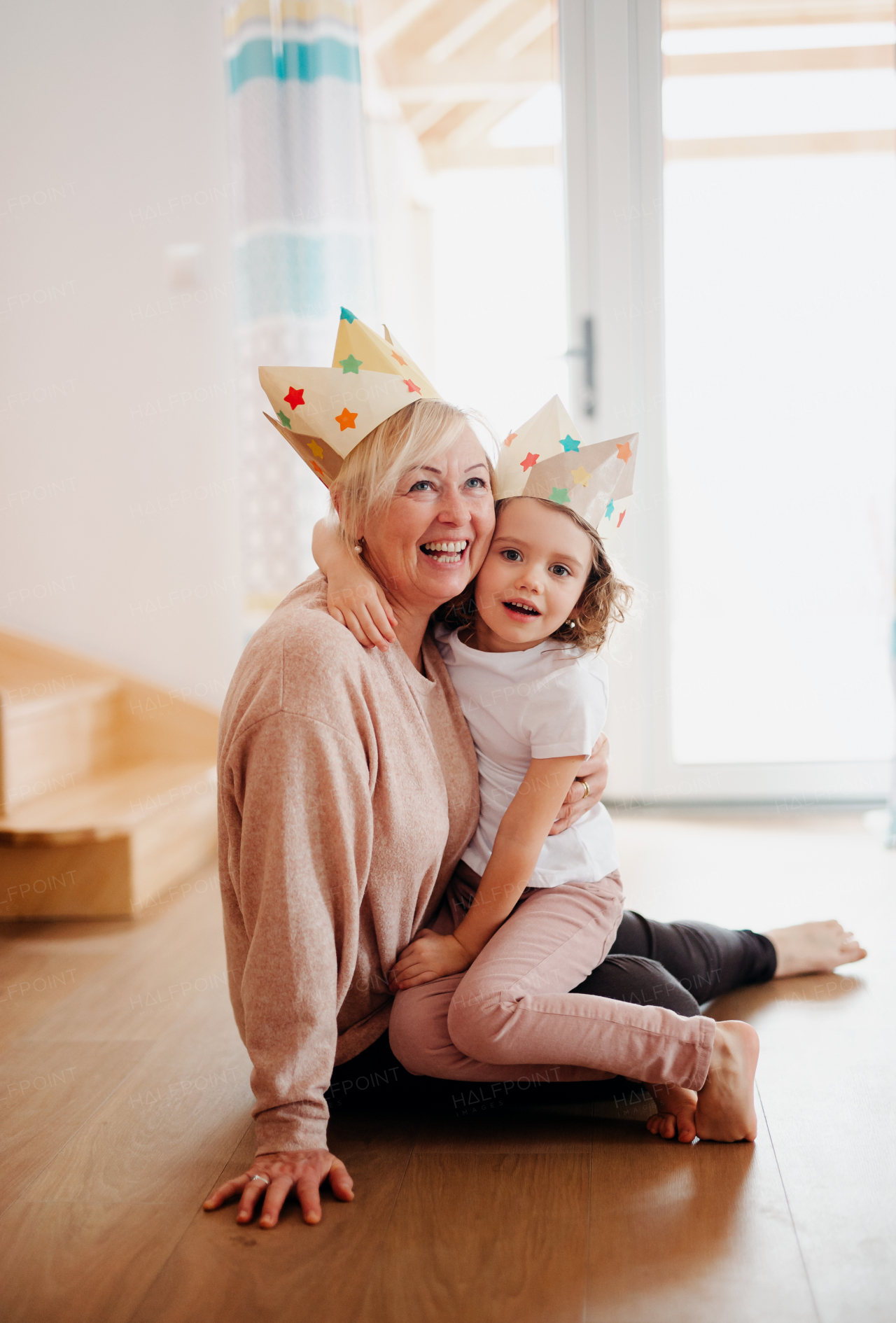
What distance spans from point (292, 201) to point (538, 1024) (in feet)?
7.64

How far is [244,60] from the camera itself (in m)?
2.83

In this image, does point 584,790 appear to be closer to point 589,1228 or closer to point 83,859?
point 589,1228

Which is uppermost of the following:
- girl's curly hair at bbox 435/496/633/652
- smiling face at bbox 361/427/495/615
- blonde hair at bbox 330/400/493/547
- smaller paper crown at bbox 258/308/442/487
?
smaller paper crown at bbox 258/308/442/487

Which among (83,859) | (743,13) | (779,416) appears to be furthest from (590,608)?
(743,13)

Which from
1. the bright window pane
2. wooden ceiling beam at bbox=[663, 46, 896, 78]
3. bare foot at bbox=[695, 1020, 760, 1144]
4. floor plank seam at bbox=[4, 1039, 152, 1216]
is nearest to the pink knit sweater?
floor plank seam at bbox=[4, 1039, 152, 1216]

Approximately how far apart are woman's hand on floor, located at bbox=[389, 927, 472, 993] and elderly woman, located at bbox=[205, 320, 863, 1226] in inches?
0.7

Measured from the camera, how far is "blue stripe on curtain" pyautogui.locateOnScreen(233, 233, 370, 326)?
285cm

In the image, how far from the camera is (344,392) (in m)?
1.28

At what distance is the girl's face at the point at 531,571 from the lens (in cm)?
139

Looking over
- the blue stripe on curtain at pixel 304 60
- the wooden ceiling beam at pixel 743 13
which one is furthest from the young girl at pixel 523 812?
the wooden ceiling beam at pixel 743 13

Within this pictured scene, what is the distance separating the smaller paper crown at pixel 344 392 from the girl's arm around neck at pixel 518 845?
0.45m

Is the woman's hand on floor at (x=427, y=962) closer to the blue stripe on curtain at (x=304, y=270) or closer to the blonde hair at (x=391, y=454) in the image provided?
the blonde hair at (x=391, y=454)

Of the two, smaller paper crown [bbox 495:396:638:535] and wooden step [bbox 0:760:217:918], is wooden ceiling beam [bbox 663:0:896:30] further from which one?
wooden step [bbox 0:760:217:918]

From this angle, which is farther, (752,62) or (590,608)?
Answer: (752,62)
